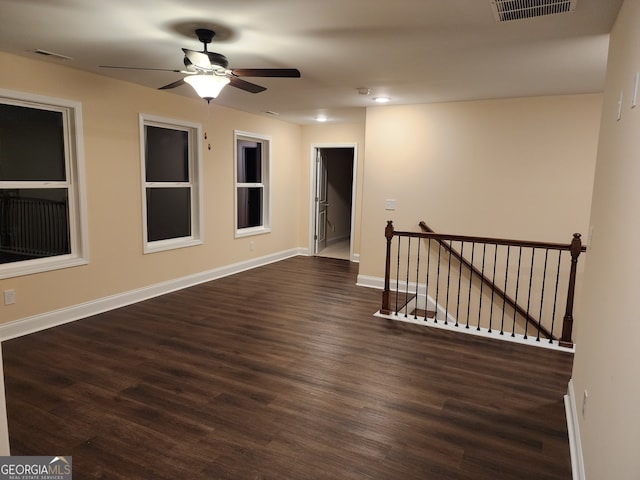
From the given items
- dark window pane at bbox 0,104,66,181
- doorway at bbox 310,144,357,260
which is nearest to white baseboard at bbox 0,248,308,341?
dark window pane at bbox 0,104,66,181

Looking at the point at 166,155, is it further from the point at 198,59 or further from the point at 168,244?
the point at 198,59

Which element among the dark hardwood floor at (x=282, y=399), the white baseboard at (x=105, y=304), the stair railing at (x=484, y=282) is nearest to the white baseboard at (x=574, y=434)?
the dark hardwood floor at (x=282, y=399)

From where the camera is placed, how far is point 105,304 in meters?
4.52

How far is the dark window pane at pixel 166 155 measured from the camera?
5102 millimetres

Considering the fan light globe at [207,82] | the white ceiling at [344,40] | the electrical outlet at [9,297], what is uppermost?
the white ceiling at [344,40]

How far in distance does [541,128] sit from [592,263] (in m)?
2.87

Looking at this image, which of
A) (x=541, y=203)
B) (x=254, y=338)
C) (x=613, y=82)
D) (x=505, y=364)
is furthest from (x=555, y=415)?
(x=541, y=203)

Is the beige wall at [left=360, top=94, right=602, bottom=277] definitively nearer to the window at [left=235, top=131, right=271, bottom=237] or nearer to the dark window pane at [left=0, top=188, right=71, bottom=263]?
the window at [left=235, top=131, right=271, bottom=237]

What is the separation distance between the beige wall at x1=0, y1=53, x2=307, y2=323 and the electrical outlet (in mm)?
36

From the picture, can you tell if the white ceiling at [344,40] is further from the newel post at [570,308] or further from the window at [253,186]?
the window at [253,186]

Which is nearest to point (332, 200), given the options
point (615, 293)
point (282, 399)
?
point (282, 399)

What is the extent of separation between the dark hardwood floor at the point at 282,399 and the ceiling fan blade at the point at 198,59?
7.34 ft

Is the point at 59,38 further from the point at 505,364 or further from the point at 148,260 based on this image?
the point at 505,364

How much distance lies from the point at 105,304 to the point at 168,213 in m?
1.46
